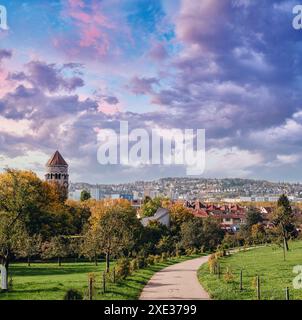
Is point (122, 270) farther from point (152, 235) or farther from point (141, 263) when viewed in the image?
point (152, 235)

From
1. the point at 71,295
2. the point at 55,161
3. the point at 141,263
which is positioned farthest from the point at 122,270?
the point at 55,161

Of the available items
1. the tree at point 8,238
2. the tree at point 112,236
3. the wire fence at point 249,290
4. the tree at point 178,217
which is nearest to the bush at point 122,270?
the wire fence at point 249,290

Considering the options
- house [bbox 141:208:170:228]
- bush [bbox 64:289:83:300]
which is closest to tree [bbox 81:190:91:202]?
house [bbox 141:208:170:228]

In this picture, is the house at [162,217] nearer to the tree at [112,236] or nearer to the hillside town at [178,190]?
the hillside town at [178,190]

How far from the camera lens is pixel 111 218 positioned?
32.4 metres

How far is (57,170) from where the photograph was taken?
2958 inches

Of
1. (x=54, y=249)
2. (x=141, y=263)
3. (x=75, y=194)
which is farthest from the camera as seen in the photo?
(x=75, y=194)

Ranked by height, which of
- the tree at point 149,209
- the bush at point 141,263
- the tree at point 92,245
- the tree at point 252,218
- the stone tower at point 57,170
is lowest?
the bush at point 141,263

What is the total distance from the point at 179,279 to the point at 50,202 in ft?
88.6

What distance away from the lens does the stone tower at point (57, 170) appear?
74562 mm

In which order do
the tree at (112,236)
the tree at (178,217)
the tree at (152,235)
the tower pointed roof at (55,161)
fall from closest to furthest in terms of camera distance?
the tree at (112,236) < the tree at (152,235) < the tree at (178,217) < the tower pointed roof at (55,161)

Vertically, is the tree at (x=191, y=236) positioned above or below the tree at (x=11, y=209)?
below

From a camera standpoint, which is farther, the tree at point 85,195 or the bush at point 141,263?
the tree at point 85,195
